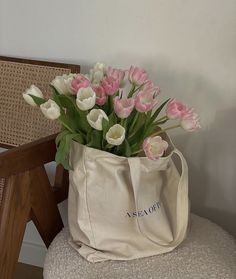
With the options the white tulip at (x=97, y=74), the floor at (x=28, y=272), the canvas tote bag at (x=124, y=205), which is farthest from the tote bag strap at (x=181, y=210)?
the floor at (x=28, y=272)

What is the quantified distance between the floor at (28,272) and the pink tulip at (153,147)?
2.72 feet

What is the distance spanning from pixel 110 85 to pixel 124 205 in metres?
0.26

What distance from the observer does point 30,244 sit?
5.89 ft

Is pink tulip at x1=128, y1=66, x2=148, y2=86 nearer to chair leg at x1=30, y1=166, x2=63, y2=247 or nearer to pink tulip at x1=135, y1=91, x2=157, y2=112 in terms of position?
pink tulip at x1=135, y1=91, x2=157, y2=112

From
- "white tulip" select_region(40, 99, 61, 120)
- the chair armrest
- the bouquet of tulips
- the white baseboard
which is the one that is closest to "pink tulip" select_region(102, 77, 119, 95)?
the bouquet of tulips

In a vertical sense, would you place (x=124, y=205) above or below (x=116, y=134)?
below

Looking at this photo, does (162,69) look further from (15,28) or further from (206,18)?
(15,28)

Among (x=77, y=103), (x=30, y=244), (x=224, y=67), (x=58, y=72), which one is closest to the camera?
(x=77, y=103)

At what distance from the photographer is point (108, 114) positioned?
1155mm

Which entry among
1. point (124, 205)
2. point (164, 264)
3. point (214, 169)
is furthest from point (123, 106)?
point (214, 169)

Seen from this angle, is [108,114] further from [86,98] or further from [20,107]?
[20,107]

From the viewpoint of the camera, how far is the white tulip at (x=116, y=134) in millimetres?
1059

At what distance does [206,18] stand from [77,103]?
0.47 meters

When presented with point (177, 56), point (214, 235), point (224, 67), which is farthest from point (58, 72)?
point (214, 235)
